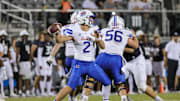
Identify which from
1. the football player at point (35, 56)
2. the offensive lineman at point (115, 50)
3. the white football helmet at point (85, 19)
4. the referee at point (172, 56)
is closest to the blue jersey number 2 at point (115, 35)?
the offensive lineman at point (115, 50)

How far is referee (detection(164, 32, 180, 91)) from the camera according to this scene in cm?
1465

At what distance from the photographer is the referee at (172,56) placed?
14648mm

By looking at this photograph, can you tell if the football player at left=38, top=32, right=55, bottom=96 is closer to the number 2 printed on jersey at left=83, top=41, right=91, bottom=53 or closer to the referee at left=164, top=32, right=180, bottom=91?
the referee at left=164, top=32, right=180, bottom=91

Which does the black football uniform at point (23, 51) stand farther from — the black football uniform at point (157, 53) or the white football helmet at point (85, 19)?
the white football helmet at point (85, 19)

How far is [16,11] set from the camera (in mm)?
15406

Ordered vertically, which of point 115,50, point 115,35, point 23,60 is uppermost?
point 115,35

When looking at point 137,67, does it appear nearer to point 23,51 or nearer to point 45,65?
point 45,65

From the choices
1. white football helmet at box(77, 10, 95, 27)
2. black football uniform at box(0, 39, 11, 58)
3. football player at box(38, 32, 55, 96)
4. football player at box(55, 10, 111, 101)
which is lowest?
football player at box(38, 32, 55, 96)

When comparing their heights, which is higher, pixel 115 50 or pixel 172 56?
pixel 115 50

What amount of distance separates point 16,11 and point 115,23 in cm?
740

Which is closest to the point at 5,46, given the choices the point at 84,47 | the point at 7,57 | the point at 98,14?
the point at 7,57

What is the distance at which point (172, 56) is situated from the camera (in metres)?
14.9

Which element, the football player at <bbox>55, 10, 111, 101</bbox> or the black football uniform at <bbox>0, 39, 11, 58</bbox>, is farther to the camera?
the black football uniform at <bbox>0, 39, 11, 58</bbox>

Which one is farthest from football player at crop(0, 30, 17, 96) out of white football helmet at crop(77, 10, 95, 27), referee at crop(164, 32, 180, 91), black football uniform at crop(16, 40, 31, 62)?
white football helmet at crop(77, 10, 95, 27)
